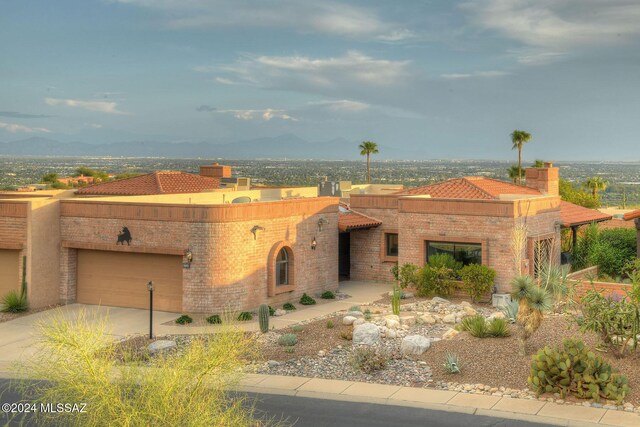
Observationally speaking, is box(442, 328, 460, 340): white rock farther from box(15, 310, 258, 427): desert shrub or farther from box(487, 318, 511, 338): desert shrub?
box(15, 310, 258, 427): desert shrub

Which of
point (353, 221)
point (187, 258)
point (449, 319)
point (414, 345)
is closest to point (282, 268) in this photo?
point (187, 258)

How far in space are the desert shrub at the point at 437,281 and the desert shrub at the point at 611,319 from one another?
1152 cm

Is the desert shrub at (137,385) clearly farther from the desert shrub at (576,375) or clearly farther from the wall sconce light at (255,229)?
the wall sconce light at (255,229)

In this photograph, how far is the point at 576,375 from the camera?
16812 mm

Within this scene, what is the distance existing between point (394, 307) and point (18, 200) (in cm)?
1424

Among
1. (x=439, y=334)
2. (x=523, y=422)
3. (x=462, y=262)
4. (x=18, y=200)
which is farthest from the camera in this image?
(x=462, y=262)

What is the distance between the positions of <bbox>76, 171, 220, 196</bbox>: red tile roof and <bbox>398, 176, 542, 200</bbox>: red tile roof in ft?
38.9

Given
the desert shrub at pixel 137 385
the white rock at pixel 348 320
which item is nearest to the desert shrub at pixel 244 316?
the white rock at pixel 348 320

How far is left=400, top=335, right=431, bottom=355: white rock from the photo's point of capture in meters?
20.4

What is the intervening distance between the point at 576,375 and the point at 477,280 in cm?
1298

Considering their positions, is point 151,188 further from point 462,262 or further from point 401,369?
point 401,369

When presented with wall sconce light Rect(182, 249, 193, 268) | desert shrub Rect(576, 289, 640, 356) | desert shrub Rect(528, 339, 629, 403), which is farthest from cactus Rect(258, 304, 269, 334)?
desert shrub Rect(576, 289, 640, 356)

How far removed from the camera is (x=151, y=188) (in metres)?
39.4

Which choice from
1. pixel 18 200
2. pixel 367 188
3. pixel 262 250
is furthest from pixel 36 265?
pixel 367 188
